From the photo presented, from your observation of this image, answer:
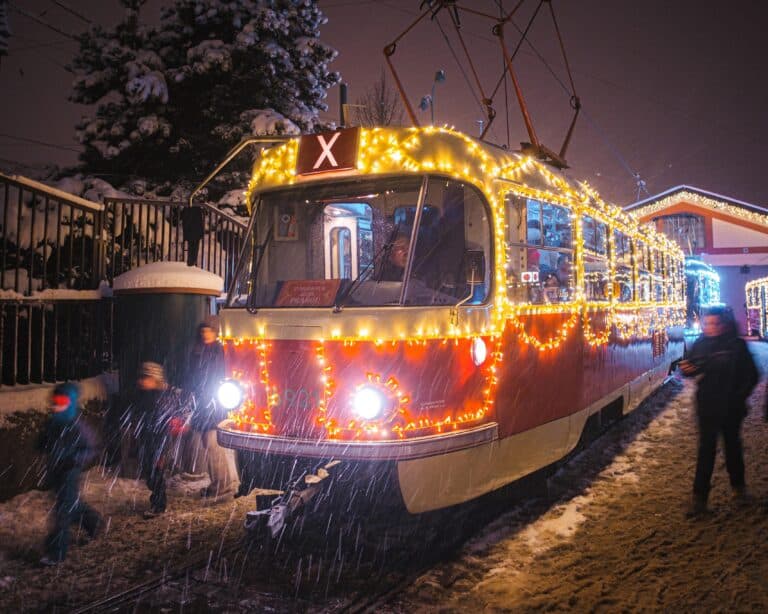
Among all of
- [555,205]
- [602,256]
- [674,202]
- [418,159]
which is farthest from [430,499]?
[674,202]

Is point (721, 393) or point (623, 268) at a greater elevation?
point (623, 268)

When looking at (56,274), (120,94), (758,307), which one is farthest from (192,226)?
(758,307)

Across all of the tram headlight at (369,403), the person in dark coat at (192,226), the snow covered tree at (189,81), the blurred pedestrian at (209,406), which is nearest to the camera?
the tram headlight at (369,403)

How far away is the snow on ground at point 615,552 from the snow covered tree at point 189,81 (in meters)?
10.2

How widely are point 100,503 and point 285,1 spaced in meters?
12.5

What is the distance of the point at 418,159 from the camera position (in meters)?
4.93

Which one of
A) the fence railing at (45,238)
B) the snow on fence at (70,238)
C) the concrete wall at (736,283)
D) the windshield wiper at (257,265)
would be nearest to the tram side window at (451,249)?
the windshield wiper at (257,265)

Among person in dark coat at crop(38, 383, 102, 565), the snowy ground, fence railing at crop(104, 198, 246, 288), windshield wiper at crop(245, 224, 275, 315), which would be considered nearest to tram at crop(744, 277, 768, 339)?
the snowy ground

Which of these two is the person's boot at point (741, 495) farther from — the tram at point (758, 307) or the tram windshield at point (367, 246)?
the tram at point (758, 307)

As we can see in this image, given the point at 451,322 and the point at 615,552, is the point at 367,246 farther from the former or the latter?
the point at 615,552

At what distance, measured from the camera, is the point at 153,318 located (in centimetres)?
740

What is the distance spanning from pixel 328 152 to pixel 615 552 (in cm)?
386

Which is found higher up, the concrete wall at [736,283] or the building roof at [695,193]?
the building roof at [695,193]

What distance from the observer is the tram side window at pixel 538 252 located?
537 centimetres
